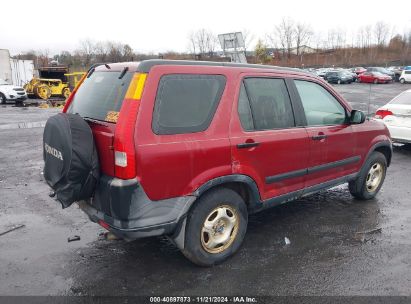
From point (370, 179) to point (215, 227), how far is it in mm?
3006

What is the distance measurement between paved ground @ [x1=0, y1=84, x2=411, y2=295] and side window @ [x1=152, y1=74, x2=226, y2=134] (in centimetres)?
141

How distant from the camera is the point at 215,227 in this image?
347cm

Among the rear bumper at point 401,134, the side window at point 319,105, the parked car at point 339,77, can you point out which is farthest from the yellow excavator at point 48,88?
the parked car at point 339,77

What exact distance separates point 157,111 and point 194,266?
1.58 meters

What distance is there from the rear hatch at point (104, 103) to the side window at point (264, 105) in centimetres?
115

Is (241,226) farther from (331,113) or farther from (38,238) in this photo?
(38,238)

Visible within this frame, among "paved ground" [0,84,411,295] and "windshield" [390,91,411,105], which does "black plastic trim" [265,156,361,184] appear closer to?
"paved ground" [0,84,411,295]

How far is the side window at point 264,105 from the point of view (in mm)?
3557

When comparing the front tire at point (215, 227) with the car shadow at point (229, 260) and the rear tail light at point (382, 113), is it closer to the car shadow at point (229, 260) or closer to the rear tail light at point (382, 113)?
the car shadow at point (229, 260)

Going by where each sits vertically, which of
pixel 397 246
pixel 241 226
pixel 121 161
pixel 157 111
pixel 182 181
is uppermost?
pixel 157 111

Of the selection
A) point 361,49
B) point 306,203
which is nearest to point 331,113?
point 306,203

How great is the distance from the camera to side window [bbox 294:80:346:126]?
4.19m

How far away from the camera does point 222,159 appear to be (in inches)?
130

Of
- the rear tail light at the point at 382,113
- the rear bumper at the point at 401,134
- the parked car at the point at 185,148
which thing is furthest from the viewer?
the rear tail light at the point at 382,113
